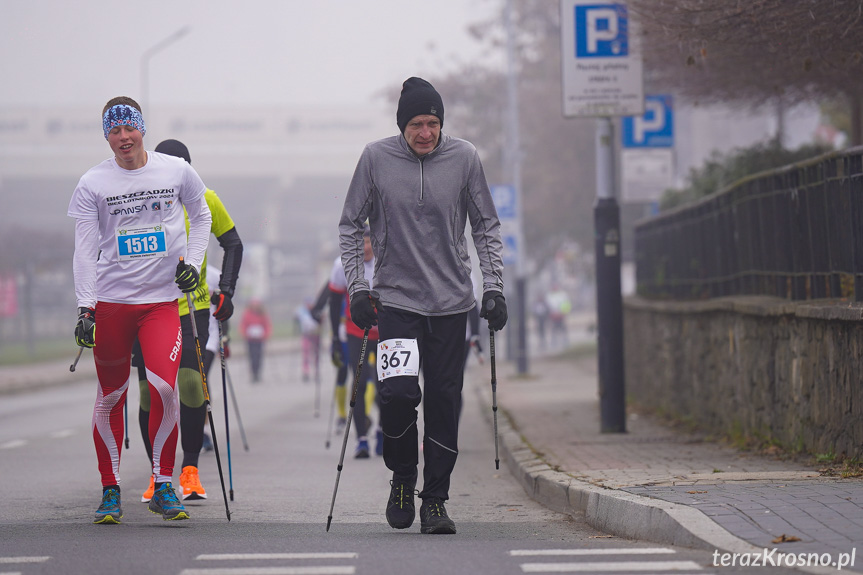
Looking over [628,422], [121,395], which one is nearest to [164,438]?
[121,395]

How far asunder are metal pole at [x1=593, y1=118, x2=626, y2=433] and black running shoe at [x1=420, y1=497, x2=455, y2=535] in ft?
15.8

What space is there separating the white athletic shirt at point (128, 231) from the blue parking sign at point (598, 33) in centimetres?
506

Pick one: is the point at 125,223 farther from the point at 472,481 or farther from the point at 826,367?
the point at 826,367

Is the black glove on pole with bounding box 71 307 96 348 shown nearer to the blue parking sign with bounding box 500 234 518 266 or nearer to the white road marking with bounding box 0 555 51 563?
the white road marking with bounding box 0 555 51 563

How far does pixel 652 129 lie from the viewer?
14688 millimetres

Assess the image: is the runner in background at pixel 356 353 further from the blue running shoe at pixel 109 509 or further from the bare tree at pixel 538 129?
the bare tree at pixel 538 129

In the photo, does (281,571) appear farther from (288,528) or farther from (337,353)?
(337,353)

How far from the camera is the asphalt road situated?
5.18 metres

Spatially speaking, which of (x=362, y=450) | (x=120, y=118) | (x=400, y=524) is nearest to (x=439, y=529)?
(x=400, y=524)

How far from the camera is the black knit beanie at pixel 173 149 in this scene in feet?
25.3

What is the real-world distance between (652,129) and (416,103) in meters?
8.97

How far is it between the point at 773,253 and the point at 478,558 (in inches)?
198

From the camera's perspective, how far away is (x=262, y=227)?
27.7 ft

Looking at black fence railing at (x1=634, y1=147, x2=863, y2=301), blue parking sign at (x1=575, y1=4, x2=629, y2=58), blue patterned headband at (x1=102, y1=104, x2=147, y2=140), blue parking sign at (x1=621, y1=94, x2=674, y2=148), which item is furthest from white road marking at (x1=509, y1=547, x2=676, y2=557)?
blue parking sign at (x1=621, y1=94, x2=674, y2=148)
